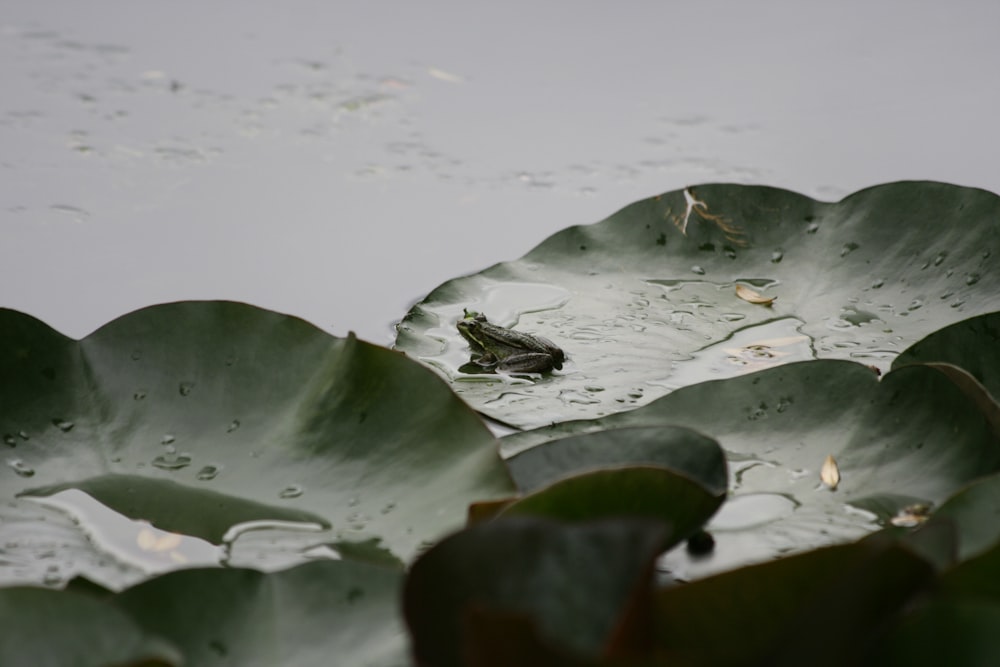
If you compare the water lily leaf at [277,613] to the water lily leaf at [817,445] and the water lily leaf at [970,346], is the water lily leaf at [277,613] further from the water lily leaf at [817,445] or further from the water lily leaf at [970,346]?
the water lily leaf at [970,346]

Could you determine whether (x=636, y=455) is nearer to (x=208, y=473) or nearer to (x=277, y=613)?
(x=277, y=613)

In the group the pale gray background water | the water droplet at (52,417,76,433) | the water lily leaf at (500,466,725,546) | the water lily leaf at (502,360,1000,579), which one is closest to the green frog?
the pale gray background water

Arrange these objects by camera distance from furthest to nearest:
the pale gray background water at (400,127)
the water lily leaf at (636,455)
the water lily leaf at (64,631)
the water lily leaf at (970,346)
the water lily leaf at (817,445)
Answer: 1. the pale gray background water at (400,127)
2. the water lily leaf at (970,346)
3. the water lily leaf at (817,445)
4. the water lily leaf at (636,455)
5. the water lily leaf at (64,631)

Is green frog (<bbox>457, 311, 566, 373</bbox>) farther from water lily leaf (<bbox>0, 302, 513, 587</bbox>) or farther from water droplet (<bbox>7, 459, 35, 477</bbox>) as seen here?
water droplet (<bbox>7, 459, 35, 477</bbox>)

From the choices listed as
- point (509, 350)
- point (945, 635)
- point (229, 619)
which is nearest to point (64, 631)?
point (229, 619)

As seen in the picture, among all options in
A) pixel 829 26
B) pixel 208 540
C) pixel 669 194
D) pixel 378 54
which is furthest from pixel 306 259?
pixel 829 26

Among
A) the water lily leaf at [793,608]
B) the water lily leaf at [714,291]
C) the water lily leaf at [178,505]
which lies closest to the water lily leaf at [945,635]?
the water lily leaf at [793,608]

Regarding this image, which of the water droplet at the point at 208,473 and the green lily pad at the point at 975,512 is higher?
the green lily pad at the point at 975,512
